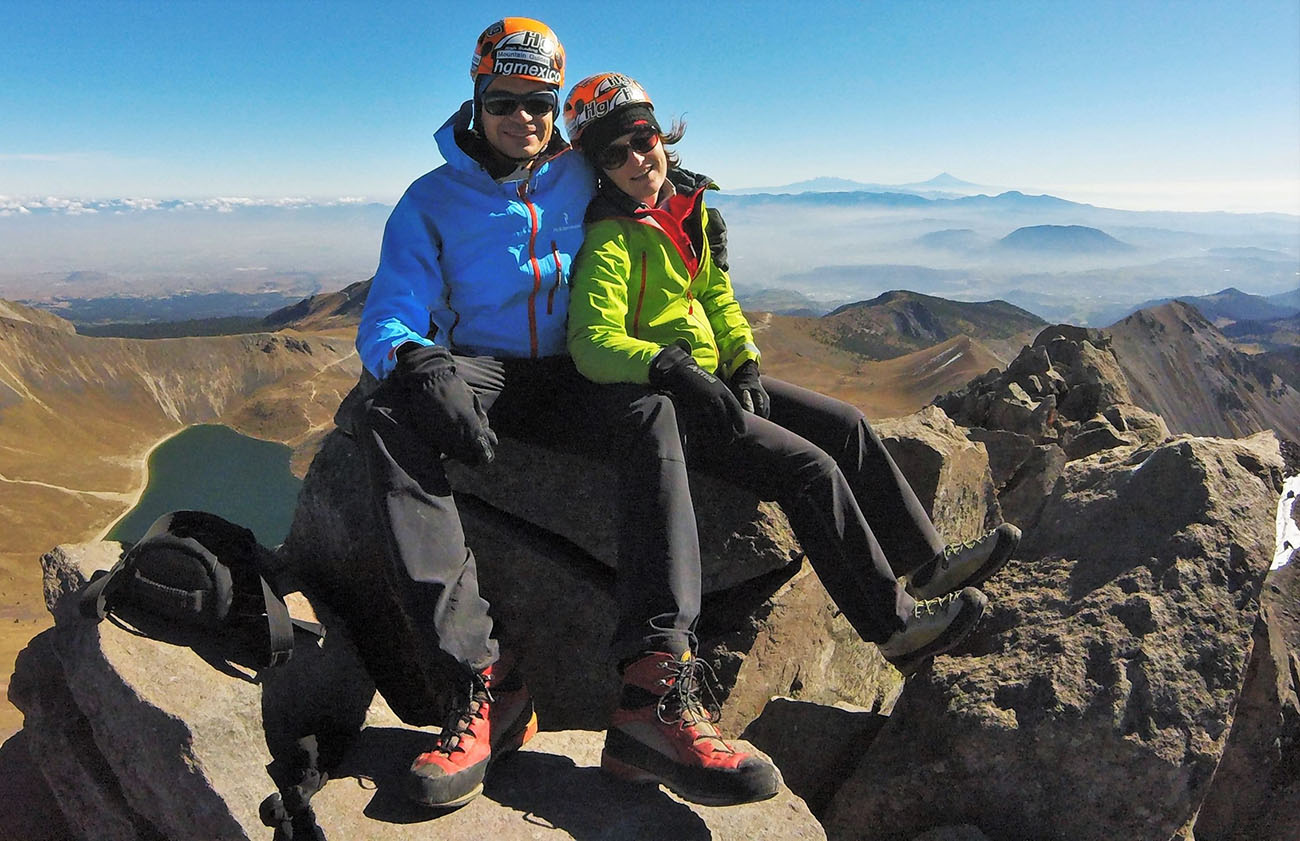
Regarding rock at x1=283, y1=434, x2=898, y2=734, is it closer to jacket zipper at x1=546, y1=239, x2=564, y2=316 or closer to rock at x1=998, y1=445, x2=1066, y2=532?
jacket zipper at x1=546, y1=239, x2=564, y2=316

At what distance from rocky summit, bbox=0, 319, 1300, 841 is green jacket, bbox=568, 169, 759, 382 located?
3.88 feet

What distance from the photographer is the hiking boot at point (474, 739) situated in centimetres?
388

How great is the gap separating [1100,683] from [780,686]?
240cm

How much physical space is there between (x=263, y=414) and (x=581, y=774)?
17451 centimetres

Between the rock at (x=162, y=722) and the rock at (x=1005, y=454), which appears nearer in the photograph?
the rock at (x=162, y=722)

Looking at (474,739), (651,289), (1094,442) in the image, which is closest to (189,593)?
(474,739)

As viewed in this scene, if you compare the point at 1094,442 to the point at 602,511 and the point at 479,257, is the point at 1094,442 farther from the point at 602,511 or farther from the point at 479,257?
the point at 479,257

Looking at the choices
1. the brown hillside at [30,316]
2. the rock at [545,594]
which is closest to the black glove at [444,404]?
the rock at [545,594]

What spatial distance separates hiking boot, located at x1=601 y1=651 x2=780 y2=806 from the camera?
12.7ft

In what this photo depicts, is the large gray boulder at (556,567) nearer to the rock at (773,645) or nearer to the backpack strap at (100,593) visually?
the rock at (773,645)

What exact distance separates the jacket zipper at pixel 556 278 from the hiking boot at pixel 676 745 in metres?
2.53

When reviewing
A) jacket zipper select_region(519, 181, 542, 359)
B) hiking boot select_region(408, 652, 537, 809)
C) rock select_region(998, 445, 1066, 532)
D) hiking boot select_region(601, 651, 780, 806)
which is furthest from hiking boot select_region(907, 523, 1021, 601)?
rock select_region(998, 445, 1066, 532)

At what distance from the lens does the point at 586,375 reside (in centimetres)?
508

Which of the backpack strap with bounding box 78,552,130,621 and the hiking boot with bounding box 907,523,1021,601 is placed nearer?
the backpack strap with bounding box 78,552,130,621
